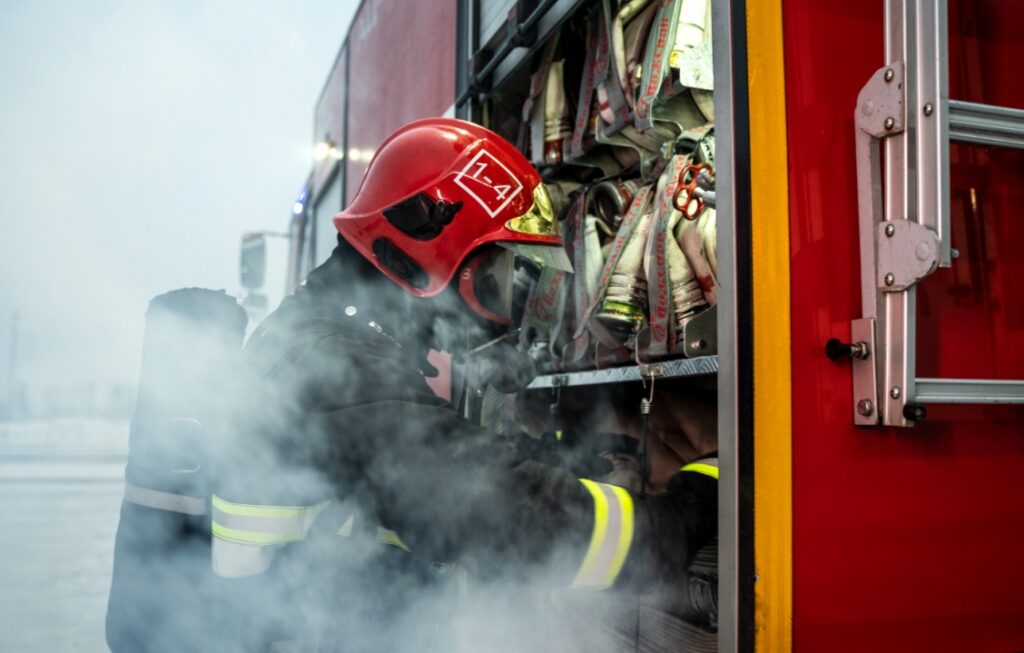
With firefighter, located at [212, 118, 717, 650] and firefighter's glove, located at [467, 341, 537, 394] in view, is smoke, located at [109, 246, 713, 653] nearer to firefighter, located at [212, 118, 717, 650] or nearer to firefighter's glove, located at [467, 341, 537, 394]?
firefighter, located at [212, 118, 717, 650]

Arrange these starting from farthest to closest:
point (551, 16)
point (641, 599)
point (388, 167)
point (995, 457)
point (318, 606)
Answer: point (551, 16) < point (388, 167) < point (641, 599) < point (318, 606) < point (995, 457)

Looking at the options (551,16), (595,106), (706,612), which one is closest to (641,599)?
(706,612)

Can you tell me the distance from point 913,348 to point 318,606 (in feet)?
4.39

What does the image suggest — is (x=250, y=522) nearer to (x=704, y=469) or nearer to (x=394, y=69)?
(x=704, y=469)

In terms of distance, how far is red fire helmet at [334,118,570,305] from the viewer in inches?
75.4

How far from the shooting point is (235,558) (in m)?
1.50

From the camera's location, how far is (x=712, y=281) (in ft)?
6.36

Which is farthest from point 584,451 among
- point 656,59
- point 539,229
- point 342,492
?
point 656,59

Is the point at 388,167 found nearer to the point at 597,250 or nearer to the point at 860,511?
the point at 597,250

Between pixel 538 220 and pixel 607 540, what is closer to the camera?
pixel 607 540

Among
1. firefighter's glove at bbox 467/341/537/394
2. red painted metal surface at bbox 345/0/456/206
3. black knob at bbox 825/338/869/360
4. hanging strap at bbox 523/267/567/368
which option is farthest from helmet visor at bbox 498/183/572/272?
red painted metal surface at bbox 345/0/456/206

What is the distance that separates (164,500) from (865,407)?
1357 millimetres

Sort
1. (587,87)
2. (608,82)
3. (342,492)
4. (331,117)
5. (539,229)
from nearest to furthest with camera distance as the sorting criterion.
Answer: (342,492), (539,229), (608,82), (587,87), (331,117)

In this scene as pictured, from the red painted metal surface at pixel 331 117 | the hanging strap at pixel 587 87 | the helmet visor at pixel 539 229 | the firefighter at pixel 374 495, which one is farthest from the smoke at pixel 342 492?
the red painted metal surface at pixel 331 117
